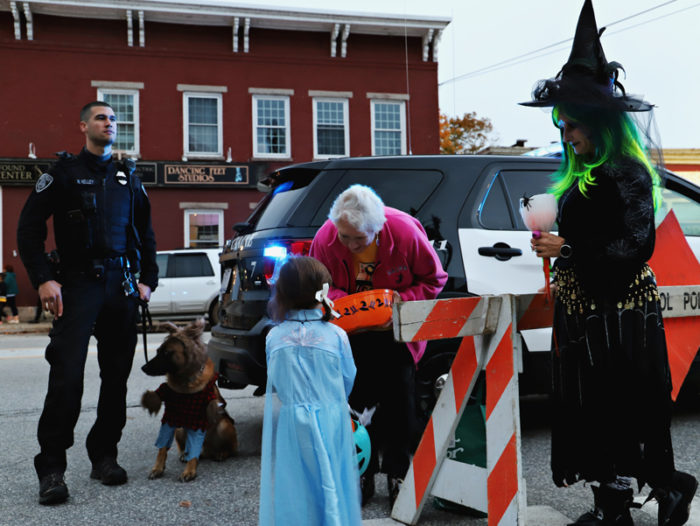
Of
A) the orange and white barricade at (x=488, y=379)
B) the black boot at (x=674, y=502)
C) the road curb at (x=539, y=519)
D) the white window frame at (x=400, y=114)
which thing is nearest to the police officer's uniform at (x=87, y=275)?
the road curb at (x=539, y=519)

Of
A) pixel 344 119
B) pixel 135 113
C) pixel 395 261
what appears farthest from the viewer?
pixel 344 119

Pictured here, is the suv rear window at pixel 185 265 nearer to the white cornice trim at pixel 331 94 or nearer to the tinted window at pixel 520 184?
the white cornice trim at pixel 331 94

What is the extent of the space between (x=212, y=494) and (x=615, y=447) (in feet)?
6.82


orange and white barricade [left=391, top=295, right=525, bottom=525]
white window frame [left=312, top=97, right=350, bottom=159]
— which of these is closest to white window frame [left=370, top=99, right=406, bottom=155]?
white window frame [left=312, top=97, right=350, bottom=159]

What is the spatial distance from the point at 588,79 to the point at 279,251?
6.71 ft

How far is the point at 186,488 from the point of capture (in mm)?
3752

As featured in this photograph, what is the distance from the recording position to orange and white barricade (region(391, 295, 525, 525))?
2.61m

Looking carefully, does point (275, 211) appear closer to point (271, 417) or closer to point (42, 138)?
point (271, 417)

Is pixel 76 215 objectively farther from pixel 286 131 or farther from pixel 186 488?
pixel 286 131

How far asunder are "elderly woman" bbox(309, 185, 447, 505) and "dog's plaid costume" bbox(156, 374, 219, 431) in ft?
3.31

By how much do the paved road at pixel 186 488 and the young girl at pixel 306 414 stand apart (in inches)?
28.7

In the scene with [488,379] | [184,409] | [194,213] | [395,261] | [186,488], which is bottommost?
[186,488]

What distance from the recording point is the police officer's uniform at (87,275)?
3.55m

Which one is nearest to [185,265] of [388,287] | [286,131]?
[286,131]
